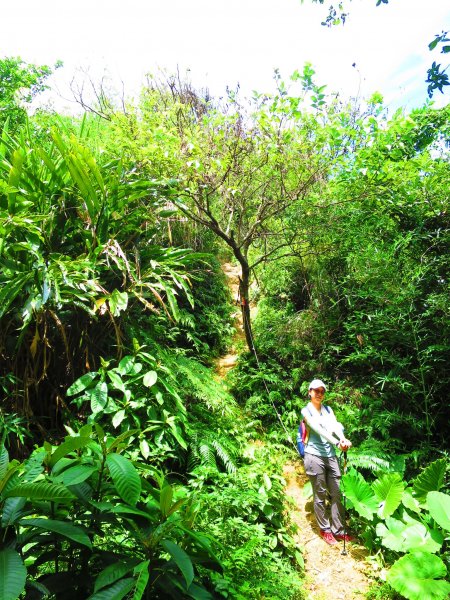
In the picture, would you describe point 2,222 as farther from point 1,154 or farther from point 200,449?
point 200,449

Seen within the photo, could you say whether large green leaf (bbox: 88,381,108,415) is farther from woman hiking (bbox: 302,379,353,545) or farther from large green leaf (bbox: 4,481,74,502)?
woman hiking (bbox: 302,379,353,545)

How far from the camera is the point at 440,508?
304 cm

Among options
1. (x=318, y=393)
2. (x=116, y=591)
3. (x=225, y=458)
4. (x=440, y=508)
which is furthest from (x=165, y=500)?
(x=440, y=508)

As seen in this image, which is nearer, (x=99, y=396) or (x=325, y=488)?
(x=99, y=396)

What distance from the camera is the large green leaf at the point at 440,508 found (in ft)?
9.70

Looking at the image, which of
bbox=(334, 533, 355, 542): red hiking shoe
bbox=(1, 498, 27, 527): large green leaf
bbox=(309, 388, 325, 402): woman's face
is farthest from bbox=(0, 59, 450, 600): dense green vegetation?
bbox=(309, 388, 325, 402): woman's face

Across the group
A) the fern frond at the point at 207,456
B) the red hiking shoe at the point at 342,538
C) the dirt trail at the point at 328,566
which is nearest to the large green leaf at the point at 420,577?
the dirt trail at the point at 328,566

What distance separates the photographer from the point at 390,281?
15.7ft

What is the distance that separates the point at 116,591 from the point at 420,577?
9.16 ft

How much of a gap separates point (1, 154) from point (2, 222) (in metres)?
1.08

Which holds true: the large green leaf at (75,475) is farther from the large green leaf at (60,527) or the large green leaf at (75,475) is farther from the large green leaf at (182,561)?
the large green leaf at (182,561)

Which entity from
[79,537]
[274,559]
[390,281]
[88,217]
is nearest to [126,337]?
[88,217]

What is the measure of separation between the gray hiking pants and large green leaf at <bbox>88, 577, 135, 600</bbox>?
2958 millimetres

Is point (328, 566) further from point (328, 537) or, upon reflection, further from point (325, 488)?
point (325, 488)
